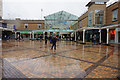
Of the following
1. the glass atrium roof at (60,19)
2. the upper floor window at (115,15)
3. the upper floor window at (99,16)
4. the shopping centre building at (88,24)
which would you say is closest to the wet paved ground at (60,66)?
the shopping centre building at (88,24)

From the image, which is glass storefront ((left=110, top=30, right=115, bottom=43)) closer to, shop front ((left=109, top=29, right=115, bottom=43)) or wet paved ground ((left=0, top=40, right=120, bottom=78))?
shop front ((left=109, top=29, right=115, bottom=43))

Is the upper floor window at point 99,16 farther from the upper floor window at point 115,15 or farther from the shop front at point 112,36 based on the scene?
the shop front at point 112,36

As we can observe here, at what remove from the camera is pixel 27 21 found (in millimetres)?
32000

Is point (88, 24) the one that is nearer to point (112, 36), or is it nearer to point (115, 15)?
point (115, 15)

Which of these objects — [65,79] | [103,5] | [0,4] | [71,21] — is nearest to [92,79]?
[65,79]

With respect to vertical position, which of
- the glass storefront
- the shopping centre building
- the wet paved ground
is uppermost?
the shopping centre building

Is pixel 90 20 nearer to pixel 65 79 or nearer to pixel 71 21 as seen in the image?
pixel 71 21

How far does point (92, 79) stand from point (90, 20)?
1753 cm

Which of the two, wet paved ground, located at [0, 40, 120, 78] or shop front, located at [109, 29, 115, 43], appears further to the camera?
shop front, located at [109, 29, 115, 43]

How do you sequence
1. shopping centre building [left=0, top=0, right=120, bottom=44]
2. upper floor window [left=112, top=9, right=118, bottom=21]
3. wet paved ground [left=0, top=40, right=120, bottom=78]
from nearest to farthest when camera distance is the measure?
1. wet paved ground [left=0, top=40, right=120, bottom=78]
2. upper floor window [left=112, top=9, right=118, bottom=21]
3. shopping centre building [left=0, top=0, right=120, bottom=44]

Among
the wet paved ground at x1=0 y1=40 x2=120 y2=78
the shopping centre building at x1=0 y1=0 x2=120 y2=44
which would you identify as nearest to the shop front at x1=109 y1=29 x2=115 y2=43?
the shopping centre building at x1=0 y1=0 x2=120 y2=44

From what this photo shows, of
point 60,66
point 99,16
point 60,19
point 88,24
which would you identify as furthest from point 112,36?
point 60,19

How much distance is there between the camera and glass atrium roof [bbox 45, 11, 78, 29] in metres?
26.8

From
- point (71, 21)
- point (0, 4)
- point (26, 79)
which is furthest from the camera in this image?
Result: point (71, 21)
